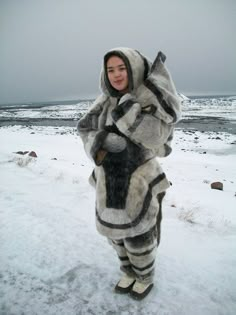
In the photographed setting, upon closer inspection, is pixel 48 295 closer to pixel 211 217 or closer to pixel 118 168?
pixel 118 168

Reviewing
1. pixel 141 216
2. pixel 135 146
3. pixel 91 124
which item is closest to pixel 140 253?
pixel 141 216

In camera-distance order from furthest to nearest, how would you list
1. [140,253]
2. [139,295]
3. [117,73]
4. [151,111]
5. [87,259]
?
[87,259]
[139,295]
[140,253]
[117,73]
[151,111]

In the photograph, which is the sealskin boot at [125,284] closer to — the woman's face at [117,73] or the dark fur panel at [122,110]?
the dark fur panel at [122,110]

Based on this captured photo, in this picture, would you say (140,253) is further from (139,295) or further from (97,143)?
(97,143)

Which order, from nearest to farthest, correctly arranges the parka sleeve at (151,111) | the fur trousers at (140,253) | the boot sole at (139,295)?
the parka sleeve at (151,111), the fur trousers at (140,253), the boot sole at (139,295)

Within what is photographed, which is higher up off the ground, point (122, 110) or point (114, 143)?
point (122, 110)

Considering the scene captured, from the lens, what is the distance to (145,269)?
181 cm

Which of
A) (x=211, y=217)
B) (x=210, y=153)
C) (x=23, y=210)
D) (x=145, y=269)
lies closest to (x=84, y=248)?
(x=145, y=269)

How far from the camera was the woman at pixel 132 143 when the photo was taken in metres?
1.50

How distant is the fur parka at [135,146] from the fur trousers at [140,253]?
0.09m

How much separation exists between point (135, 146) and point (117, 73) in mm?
463

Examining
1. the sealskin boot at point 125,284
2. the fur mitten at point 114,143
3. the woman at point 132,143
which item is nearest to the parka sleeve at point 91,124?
the woman at point 132,143

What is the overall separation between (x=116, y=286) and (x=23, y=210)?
1665 millimetres

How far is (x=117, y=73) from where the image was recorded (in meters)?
1.60
